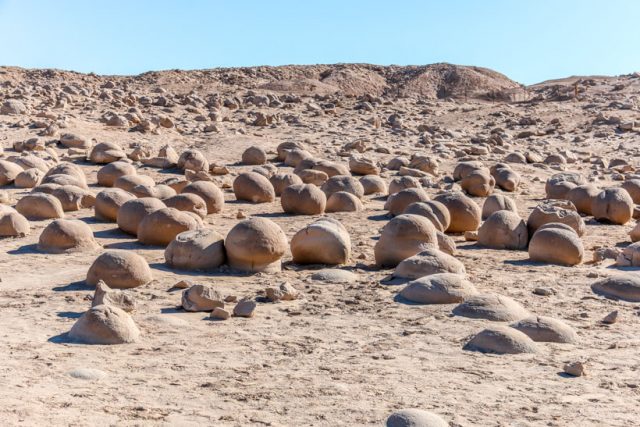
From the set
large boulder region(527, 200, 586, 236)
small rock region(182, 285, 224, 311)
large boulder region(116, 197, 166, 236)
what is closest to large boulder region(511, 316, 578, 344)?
small rock region(182, 285, 224, 311)

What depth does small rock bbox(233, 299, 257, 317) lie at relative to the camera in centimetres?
570

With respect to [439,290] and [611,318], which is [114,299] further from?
[611,318]

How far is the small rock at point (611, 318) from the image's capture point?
5784mm

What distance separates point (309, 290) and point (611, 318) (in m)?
2.13

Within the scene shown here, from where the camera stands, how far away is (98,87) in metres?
25.8

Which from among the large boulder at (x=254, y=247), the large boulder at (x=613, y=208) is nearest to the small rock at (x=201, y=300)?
the large boulder at (x=254, y=247)

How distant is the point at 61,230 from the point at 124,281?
1539 millimetres

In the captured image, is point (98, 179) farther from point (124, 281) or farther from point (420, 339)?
point (420, 339)

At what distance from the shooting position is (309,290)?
6559 mm

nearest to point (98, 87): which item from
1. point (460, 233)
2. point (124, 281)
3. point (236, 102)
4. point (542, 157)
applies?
point (236, 102)

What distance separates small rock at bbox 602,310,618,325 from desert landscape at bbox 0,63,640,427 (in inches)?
0.6

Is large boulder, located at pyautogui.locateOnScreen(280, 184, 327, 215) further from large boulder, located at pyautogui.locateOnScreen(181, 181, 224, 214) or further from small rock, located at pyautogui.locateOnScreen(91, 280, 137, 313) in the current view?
small rock, located at pyautogui.locateOnScreen(91, 280, 137, 313)

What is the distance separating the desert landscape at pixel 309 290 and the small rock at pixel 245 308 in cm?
2

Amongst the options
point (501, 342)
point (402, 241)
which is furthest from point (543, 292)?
point (501, 342)
